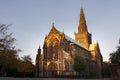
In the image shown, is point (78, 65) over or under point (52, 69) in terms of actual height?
over

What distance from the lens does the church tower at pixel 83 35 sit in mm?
96750

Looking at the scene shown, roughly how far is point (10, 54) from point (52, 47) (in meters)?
38.1

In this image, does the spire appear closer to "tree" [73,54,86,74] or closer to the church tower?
the church tower

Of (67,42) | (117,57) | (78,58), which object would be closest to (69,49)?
(67,42)

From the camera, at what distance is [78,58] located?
62250 mm

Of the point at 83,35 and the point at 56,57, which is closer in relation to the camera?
the point at 56,57

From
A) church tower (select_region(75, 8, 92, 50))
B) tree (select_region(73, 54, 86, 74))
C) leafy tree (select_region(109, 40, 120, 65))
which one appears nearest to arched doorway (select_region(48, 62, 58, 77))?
tree (select_region(73, 54, 86, 74))

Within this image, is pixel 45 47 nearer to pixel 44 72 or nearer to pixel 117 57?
pixel 44 72

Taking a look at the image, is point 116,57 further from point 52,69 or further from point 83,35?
point 83,35

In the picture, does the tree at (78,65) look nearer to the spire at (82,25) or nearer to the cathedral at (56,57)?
the cathedral at (56,57)

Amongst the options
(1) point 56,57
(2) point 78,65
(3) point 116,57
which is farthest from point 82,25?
(3) point 116,57

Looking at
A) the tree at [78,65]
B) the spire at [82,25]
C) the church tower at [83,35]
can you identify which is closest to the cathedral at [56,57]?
the tree at [78,65]

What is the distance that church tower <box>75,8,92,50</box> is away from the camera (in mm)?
96750

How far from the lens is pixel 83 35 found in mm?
97375
